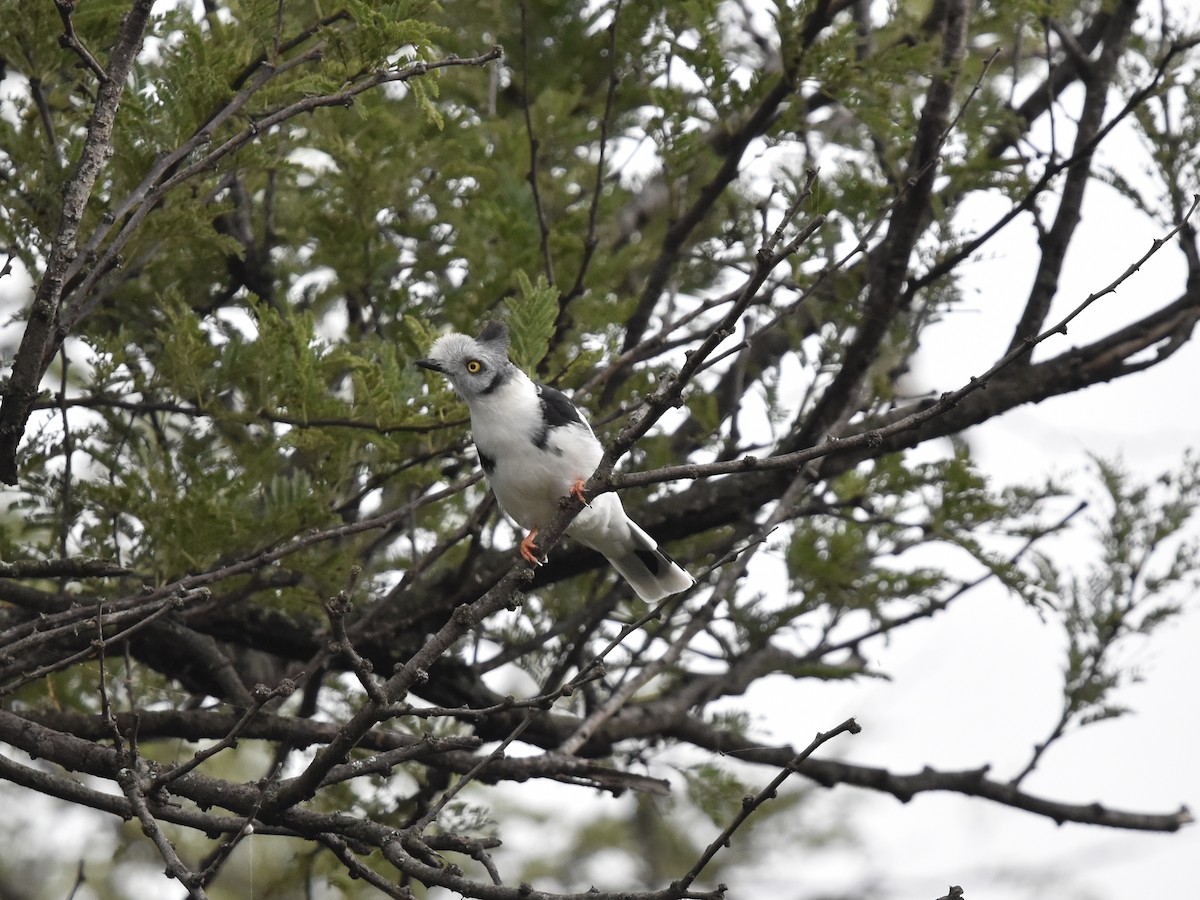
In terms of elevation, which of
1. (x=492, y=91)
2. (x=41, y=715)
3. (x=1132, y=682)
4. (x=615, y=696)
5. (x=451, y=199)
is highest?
(x=492, y=91)

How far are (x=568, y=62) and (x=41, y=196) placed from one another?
9.20 feet

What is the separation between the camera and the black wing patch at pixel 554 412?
4.36 meters

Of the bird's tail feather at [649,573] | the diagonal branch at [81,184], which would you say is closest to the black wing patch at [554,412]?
the bird's tail feather at [649,573]

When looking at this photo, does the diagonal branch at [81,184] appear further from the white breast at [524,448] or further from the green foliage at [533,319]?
the white breast at [524,448]

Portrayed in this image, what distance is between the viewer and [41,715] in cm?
423

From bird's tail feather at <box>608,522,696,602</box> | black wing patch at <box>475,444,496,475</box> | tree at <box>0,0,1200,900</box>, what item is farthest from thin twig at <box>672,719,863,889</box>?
bird's tail feather at <box>608,522,696,602</box>

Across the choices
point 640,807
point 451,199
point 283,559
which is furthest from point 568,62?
point 640,807

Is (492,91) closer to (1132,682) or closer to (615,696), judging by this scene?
(615,696)

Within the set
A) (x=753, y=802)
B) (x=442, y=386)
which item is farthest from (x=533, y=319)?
(x=753, y=802)

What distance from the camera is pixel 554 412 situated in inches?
175

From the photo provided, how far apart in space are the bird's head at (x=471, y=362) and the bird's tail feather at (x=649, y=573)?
84 cm

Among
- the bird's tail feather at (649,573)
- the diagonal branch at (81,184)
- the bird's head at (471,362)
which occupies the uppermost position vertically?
the bird's head at (471,362)

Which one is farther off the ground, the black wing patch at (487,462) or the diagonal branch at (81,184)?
the black wing patch at (487,462)

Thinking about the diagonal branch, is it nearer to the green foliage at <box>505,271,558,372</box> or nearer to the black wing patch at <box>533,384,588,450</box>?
the green foliage at <box>505,271,558,372</box>
